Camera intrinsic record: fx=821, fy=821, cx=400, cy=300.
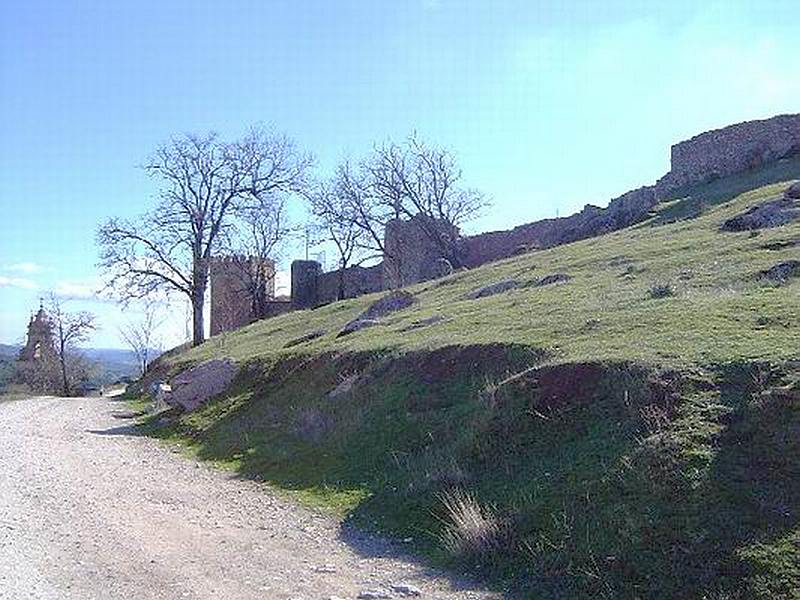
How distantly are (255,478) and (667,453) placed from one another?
6.90 m

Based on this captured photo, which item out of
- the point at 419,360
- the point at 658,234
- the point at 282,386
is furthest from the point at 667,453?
the point at 658,234

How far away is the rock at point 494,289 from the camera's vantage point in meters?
21.3

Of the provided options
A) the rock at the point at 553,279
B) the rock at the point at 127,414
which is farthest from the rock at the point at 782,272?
the rock at the point at 127,414

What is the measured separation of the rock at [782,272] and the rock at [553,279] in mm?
6062

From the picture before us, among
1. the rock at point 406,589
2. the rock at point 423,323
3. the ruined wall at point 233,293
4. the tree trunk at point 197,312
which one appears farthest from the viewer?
the ruined wall at point 233,293

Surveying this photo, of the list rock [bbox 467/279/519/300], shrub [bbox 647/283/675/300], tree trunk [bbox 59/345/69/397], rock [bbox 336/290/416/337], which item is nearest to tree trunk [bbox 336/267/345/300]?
tree trunk [bbox 59/345/69/397]

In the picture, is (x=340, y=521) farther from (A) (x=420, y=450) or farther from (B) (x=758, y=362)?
(B) (x=758, y=362)

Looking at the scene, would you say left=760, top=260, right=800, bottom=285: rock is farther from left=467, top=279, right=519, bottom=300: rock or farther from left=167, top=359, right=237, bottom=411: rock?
left=167, top=359, right=237, bottom=411: rock

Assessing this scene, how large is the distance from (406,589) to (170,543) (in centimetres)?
274

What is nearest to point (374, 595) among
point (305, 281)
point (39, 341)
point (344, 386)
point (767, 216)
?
point (344, 386)

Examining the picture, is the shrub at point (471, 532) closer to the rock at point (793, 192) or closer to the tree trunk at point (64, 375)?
the rock at point (793, 192)

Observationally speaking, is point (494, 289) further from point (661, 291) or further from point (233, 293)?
point (233, 293)

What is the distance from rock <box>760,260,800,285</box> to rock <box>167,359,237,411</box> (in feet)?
40.4

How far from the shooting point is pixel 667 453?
24.1 feet
